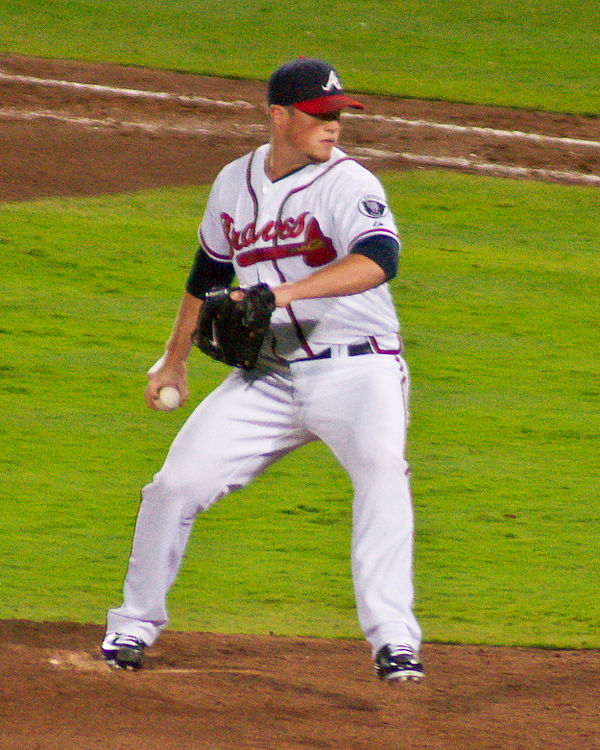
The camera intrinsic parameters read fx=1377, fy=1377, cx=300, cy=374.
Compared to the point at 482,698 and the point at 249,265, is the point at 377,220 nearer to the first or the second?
the point at 249,265

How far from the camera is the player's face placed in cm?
411

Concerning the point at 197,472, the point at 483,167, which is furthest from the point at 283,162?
the point at 483,167

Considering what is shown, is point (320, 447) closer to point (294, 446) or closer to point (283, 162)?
point (294, 446)

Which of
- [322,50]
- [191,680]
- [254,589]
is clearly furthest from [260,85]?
[191,680]

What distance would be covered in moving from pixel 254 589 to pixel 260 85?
11.1 m

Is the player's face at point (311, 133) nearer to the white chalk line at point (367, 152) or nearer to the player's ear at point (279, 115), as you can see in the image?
the player's ear at point (279, 115)

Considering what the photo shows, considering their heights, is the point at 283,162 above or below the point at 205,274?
above

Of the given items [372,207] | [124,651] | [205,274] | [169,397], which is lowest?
[124,651]

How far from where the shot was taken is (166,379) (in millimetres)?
4320

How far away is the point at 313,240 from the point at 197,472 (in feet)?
2.51

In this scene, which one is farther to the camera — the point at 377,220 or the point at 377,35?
the point at 377,35

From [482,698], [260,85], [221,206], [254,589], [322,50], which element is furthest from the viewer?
[322,50]

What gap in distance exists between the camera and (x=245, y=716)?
145 inches

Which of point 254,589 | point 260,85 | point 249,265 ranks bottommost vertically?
point 254,589
